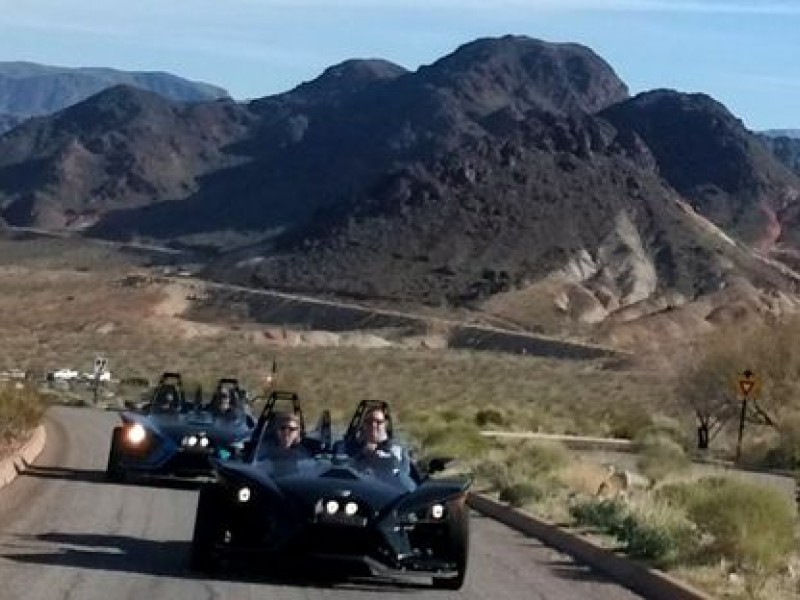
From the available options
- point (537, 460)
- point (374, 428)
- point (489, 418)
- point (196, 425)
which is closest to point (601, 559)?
point (374, 428)

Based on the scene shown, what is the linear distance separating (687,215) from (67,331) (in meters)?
51.9

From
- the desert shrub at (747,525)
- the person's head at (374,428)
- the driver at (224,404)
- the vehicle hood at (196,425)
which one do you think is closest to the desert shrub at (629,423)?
the driver at (224,404)

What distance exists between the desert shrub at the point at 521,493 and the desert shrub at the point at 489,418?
27787 mm

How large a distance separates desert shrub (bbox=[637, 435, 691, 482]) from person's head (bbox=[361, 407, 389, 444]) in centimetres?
1522

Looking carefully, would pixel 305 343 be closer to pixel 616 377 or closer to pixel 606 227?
pixel 616 377

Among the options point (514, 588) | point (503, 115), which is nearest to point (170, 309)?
point (503, 115)

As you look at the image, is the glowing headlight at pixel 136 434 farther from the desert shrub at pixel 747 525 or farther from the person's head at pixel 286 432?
the person's head at pixel 286 432

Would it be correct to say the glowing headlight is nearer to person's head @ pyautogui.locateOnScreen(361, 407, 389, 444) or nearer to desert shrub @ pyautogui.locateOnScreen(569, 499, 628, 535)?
desert shrub @ pyautogui.locateOnScreen(569, 499, 628, 535)

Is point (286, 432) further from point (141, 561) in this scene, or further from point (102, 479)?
point (102, 479)

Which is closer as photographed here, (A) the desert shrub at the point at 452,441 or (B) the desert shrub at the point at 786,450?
(A) the desert shrub at the point at 452,441

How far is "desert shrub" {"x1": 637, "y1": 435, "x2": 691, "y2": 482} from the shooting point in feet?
109

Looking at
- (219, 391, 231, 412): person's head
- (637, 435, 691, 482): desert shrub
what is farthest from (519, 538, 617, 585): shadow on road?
(637, 435, 691, 482): desert shrub

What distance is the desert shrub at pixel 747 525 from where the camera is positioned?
53.4 feet

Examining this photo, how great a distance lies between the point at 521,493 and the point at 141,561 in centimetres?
950
